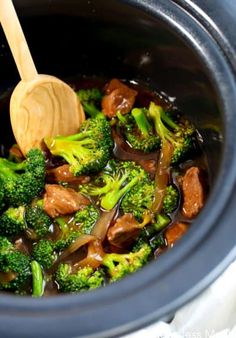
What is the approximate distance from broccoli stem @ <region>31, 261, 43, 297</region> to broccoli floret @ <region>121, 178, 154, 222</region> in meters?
0.26

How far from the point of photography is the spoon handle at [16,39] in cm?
154

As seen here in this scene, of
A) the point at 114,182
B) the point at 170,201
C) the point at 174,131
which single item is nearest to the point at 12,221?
the point at 114,182

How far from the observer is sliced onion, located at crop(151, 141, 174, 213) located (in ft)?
5.42

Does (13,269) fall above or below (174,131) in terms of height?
below

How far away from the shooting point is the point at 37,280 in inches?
61.5

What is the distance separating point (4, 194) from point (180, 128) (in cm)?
50

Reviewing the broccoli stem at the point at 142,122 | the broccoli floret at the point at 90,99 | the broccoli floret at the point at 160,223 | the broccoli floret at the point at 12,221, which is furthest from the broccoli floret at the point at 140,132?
the broccoli floret at the point at 12,221

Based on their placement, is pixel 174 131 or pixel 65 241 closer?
pixel 65 241

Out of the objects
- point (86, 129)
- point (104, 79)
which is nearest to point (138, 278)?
point (86, 129)

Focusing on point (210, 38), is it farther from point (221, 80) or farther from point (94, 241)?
point (94, 241)

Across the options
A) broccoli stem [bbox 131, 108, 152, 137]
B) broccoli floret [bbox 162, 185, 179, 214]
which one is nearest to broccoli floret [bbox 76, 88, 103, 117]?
broccoli stem [bbox 131, 108, 152, 137]

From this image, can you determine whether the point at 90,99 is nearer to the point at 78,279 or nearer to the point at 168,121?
the point at 168,121

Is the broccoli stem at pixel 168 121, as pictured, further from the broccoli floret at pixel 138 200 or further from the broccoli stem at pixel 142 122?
the broccoli floret at pixel 138 200

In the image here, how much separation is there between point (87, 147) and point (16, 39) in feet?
1.10
